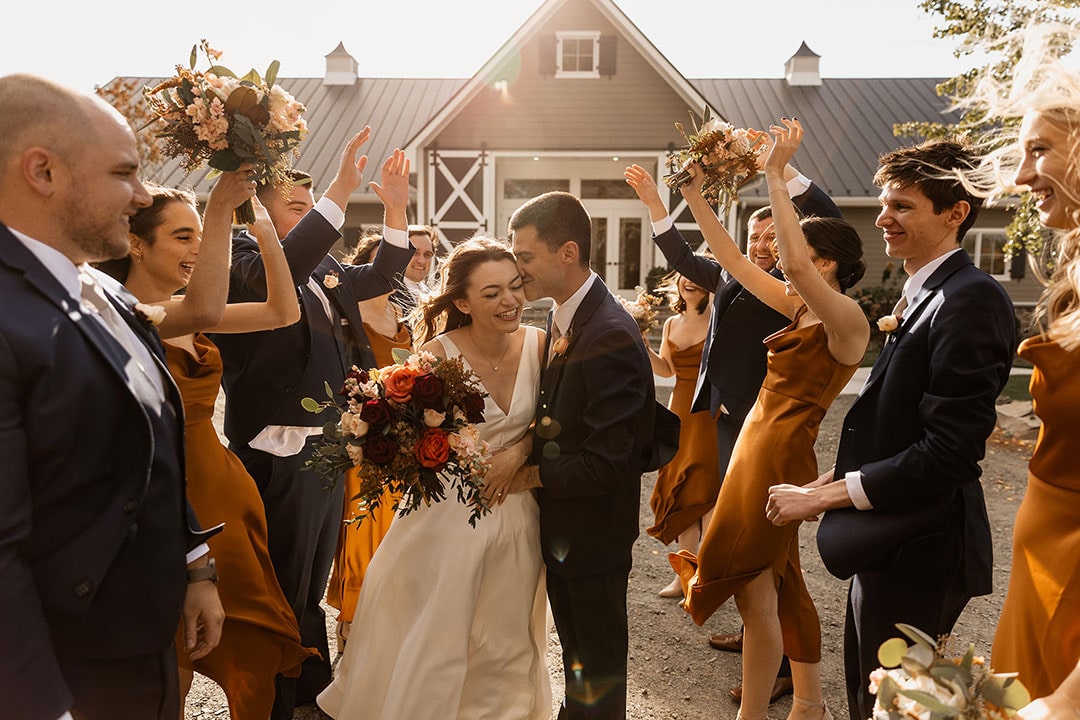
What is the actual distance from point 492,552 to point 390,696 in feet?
2.33

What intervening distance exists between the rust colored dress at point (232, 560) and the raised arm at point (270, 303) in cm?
16

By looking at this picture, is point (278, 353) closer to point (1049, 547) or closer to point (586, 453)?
point (586, 453)

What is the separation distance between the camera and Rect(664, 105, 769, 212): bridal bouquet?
4.04 m

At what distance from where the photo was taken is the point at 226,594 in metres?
2.96

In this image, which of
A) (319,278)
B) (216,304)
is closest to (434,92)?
(319,278)

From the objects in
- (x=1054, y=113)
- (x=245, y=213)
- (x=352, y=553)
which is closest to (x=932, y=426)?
(x=1054, y=113)

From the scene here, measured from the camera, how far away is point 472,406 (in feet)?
9.62

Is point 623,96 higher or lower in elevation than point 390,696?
higher

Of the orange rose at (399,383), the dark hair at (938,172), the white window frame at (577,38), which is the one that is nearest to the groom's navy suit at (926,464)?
the dark hair at (938,172)

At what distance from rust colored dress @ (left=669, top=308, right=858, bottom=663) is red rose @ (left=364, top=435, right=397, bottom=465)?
1607 millimetres

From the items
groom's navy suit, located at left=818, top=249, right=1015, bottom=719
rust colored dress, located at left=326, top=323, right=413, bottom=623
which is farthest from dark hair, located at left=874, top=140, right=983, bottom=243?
rust colored dress, located at left=326, top=323, right=413, bottom=623

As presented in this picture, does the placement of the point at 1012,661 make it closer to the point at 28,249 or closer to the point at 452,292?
the point at 452,292

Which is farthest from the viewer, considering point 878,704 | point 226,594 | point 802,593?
point 802,593

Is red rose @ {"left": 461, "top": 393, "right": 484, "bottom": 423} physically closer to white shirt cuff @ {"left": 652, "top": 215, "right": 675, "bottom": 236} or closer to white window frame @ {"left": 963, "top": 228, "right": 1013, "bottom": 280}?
white shirt cuff @ {"left": 652, "top": 215, "right": 675, "bottom": 236}
